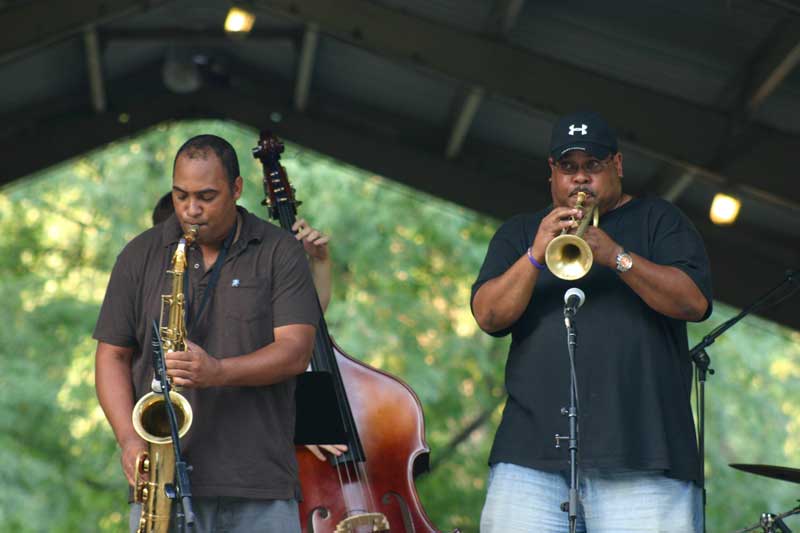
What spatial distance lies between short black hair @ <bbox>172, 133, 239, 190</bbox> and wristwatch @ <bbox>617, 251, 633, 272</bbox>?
4.16 ft

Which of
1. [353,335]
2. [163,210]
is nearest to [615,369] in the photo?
[163,210]

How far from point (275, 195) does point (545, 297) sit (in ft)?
5.23

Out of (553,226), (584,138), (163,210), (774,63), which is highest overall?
(774,63)

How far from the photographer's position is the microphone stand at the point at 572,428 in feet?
12.2

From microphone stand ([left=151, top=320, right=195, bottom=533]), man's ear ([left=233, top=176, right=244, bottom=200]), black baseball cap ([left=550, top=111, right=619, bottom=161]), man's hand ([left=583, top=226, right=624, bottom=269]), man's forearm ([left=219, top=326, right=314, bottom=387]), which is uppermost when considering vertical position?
black baseball cap ([left=550, top=111, right=619, bottom=161])

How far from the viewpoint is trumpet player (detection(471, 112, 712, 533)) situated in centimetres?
390

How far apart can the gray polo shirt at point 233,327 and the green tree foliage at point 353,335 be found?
31.7 ft

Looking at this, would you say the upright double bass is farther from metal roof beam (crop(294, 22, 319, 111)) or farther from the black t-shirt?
metal roof beam (crop(294, 22, 319, 111))

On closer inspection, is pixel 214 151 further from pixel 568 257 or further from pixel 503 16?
pixel 503 16

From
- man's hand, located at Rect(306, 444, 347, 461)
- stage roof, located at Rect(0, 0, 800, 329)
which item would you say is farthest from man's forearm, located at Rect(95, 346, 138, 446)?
stage roof, located at Rect(0, 0, 800, 329)

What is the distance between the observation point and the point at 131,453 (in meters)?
3.96

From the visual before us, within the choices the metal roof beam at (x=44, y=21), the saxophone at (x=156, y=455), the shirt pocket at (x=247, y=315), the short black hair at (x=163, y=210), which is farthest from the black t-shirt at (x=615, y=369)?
the metal roof beam at (x=44, y=21)

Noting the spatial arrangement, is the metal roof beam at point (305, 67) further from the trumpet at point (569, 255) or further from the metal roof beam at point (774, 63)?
the trumpet at point (569, 255)

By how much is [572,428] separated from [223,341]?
1.12 metres
